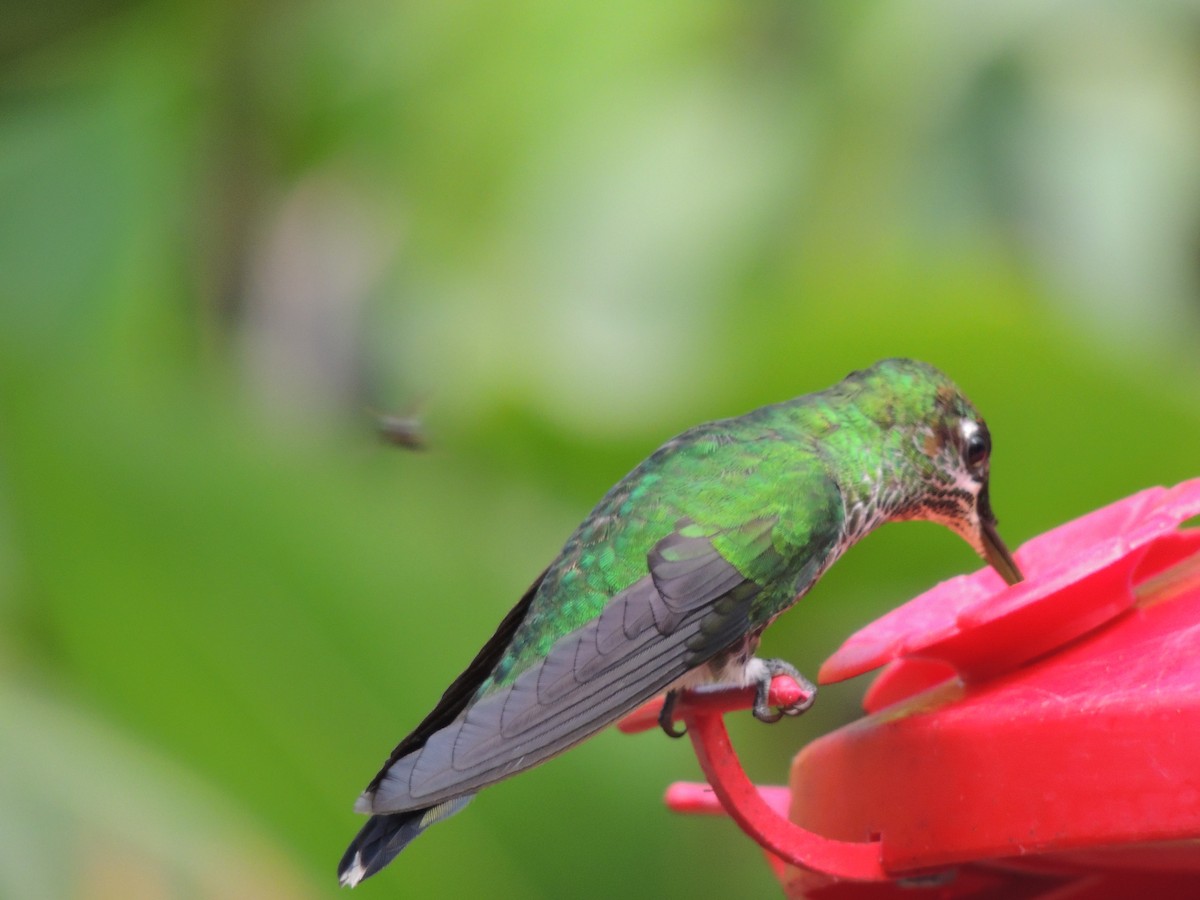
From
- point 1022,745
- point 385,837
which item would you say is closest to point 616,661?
point 385,837

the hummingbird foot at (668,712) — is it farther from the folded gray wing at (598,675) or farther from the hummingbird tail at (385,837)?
the hummingbird tail at (385,837)

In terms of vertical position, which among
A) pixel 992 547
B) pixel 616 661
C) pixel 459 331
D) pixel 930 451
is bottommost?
pixel 992 547

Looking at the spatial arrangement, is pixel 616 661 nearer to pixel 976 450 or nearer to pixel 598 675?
pixel 598 675

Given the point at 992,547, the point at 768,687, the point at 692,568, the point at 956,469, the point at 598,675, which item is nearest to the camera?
the point at 768,687

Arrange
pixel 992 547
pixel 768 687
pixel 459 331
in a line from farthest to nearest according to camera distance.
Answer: pixel 459 331 < pixel 992 547 < pixel 768 687

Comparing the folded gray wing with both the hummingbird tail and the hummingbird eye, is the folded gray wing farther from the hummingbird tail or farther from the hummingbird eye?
the hummingbird eye

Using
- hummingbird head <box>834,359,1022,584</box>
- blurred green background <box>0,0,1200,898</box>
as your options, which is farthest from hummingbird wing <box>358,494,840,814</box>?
blurred green background <box>0,0,1200,898</box>
